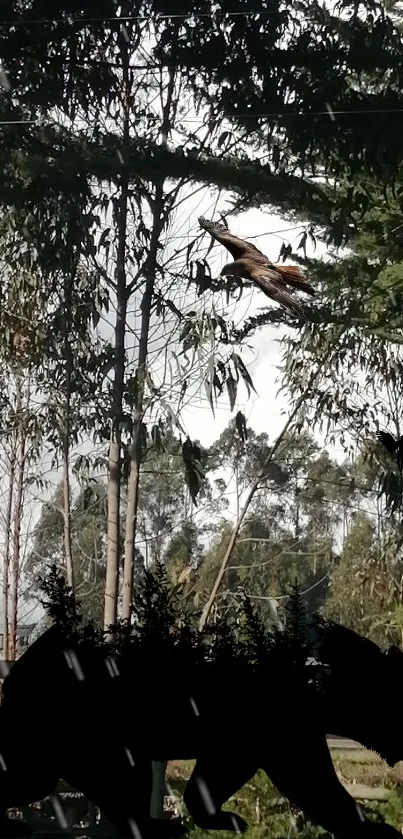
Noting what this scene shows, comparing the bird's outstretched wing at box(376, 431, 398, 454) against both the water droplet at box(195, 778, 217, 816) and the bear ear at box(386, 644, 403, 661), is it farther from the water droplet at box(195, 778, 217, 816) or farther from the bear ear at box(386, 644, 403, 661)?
the water droplet at box(195, 778, 217, 816)

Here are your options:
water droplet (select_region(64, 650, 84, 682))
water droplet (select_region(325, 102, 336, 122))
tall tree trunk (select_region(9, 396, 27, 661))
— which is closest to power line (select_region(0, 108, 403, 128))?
water droplet (select_region(325, 102, 336, 122))

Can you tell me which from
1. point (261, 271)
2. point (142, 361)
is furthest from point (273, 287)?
point (142, 361)

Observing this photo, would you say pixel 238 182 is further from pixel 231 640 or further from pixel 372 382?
pixel 231 640

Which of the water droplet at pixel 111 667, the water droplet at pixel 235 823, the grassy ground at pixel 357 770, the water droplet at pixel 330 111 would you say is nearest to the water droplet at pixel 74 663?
the water droplet at pixel 111 667

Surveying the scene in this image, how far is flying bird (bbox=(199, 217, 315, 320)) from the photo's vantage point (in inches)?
61.6

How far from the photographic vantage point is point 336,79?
1.61 m

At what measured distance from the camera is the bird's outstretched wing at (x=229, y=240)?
157 centimetres

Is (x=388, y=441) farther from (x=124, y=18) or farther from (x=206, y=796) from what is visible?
(x=124, y=18)

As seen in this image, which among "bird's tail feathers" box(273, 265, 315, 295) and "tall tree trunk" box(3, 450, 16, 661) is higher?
"bird's tail feathers" box(273, 265, 315, 295)

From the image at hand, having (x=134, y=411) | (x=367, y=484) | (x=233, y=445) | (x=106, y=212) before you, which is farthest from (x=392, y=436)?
(x=106, y=212)

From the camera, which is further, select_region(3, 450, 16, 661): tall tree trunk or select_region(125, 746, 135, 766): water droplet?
select_region(3, 450, 16, 661): tall tree trunk

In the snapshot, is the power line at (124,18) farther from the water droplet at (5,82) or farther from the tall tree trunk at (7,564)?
the tall tree trunk at (7,564)

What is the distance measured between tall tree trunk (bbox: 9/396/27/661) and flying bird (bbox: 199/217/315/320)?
42 cm

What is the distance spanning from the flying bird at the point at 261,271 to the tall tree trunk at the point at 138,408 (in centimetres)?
8
